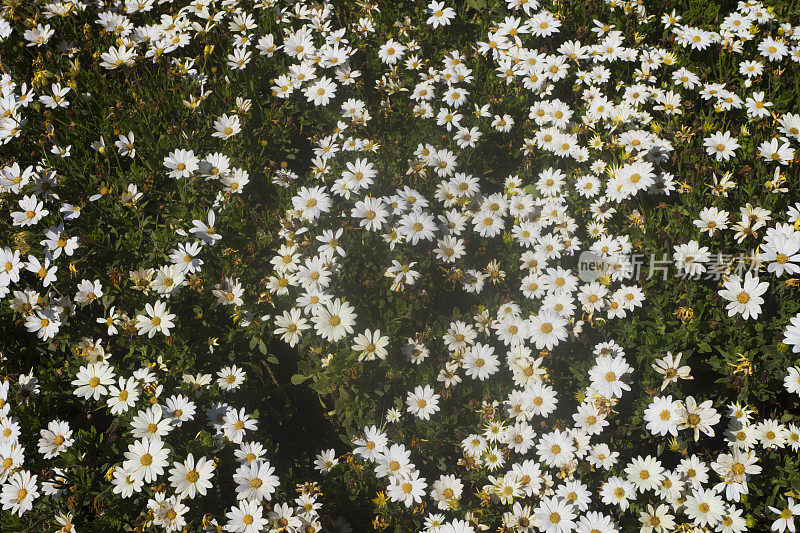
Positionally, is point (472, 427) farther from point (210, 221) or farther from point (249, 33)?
point (249, 33)

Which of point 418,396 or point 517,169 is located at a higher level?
point 517,169

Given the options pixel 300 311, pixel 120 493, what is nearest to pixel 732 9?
pixel 300 311

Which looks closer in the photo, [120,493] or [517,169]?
[120,493]

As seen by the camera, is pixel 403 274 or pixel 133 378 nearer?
pixel 133 378

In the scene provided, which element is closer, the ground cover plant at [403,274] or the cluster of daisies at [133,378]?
the cluster of daisies at [133,378]

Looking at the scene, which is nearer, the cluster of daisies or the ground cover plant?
the cluster of daisies

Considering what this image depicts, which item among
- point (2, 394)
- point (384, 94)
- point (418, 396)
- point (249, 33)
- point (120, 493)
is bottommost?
point (418, 396)

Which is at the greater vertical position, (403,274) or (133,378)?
(133,378)

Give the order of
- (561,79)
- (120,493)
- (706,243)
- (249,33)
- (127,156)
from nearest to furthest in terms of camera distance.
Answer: (120,493)
(706,243)
(127,156)
(561,79)
(249,33)
